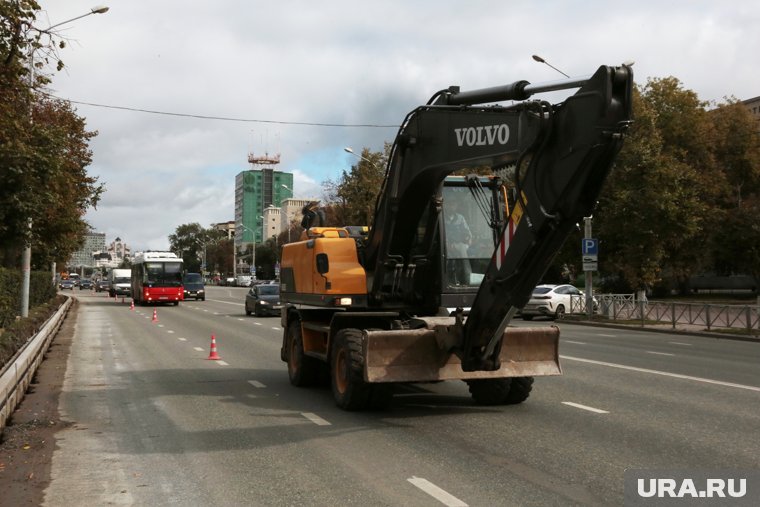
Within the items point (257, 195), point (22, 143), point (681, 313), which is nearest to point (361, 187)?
point (681, 313)

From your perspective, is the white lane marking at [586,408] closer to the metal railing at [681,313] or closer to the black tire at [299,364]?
the black tire at [299,364]

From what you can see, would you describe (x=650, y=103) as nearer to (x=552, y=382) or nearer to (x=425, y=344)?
(x=552, y=382)

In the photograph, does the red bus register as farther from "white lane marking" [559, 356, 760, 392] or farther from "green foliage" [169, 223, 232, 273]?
"green foliage" [169, 223, 232, 273]

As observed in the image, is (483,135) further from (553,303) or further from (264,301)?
(264,301)

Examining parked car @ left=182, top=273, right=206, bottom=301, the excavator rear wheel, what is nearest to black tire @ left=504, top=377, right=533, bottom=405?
the excavator rear wheel

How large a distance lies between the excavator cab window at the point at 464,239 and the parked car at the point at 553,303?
23189mm

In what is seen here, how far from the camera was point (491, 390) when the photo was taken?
9734mm

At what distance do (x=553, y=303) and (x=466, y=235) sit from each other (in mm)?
24636

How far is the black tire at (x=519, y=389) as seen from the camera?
9734mm

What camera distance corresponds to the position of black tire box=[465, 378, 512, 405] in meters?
9.68

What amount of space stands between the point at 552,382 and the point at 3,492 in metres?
8.38

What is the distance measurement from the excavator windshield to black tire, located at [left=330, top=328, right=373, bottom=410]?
55.6 inches

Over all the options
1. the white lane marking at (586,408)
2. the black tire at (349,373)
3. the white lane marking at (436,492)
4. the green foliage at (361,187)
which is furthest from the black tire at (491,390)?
the green foliage at (361,187)

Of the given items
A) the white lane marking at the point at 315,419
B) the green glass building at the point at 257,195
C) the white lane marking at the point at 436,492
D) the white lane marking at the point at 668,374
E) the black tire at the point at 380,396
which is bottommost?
the white lane marking at the point at 668,374
